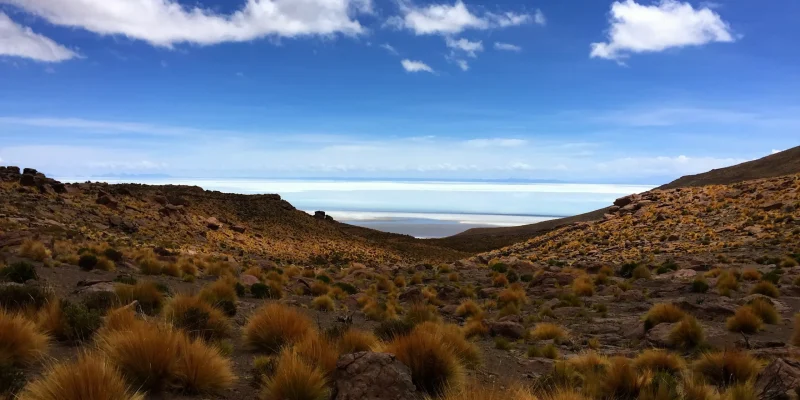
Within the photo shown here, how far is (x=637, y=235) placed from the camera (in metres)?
39.8

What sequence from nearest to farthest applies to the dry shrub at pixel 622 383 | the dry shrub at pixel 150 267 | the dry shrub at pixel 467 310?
1. the dry shrub at pixel 622 383
2. the dry shrub at pixel 467 310
3. the dry shrub at pixel 150 267

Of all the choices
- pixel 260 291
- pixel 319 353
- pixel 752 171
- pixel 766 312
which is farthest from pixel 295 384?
pixel 752 171

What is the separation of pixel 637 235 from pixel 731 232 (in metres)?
6.63

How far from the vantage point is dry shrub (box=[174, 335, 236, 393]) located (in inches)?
251

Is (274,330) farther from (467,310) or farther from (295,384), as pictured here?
(467,310)

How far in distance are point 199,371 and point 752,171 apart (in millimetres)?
86673

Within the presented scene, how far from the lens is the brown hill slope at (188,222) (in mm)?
35094

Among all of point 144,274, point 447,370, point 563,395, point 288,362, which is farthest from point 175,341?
point 144,274

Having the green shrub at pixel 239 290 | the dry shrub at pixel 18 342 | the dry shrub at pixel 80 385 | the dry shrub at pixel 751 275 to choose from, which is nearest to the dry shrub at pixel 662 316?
the dry shrub at pixel 751 275

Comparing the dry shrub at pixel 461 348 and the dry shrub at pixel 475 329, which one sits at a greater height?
the dry shrub at pixel 461 348

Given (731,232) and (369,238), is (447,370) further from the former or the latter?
(369,238)

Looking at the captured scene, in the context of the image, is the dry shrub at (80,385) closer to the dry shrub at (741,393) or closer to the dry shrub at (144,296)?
the dry shrub at (144,296)

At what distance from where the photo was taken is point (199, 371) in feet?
21.2

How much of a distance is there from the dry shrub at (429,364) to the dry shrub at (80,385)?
3659 mm
